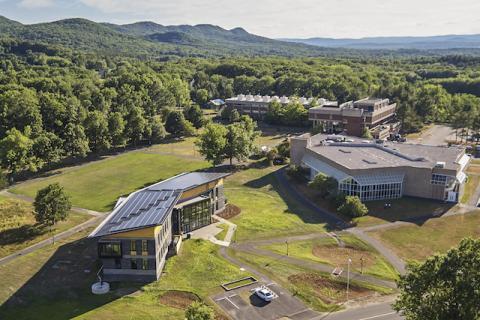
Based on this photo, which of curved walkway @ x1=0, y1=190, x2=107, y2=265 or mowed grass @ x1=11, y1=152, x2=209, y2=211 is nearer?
curved walkway @ x1=0, y1=190, x2=107, y2=265

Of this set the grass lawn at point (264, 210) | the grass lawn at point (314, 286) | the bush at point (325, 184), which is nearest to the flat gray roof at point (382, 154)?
the bush at point (325, 184)

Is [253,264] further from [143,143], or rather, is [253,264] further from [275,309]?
[143,143]

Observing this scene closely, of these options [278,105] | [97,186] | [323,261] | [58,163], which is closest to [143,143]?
[58,163]

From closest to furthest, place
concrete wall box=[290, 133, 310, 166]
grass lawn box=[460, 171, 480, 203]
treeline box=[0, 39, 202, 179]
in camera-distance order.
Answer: grass lawn box=[460, 171, 480, 203], treeline box=[0, 39, 202, 179], concrete wall box=[290, 133, 310, 166]

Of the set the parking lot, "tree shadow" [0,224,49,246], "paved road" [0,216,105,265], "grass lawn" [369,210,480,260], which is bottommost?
the parking lot

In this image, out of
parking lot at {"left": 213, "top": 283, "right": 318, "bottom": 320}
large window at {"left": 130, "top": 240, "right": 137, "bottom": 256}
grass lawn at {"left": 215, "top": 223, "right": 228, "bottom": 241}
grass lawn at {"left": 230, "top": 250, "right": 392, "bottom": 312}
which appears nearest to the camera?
parking lot at {"left": 213, "top": 283, "right": 318, "bottom": 320}

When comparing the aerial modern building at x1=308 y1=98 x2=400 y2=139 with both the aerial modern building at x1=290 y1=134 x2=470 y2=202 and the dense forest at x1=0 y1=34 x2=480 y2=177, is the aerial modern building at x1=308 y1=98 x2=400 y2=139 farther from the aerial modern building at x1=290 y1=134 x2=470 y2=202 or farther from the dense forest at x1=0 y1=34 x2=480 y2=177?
the aerial modern building at x1=290 y1=134 x2=470 y2=202

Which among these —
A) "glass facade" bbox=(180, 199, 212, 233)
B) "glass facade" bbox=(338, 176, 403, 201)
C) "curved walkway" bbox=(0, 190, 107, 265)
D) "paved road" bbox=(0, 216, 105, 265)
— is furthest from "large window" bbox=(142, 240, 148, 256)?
"glass facade" bbox=(338, 176, 403, 201)
